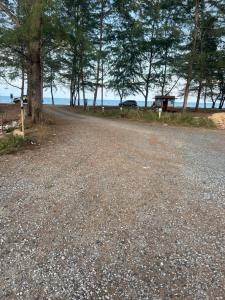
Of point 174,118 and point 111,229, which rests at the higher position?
point 174,118

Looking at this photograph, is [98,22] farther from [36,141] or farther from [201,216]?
[201,216]

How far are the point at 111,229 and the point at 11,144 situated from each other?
5.80 m

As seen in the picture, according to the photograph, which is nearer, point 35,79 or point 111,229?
point 111,229

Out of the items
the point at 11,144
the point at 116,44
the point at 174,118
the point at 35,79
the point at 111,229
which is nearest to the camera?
the point at 111,229

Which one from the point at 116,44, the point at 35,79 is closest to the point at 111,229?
the point at 35,79

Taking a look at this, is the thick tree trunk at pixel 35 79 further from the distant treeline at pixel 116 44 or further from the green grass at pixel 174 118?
the green grass at pixel 174 118

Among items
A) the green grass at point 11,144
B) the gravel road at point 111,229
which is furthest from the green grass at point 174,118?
the green grass at point 11,144

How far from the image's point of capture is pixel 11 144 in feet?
28.0

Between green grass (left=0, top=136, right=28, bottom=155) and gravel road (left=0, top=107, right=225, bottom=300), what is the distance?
0.85 metres

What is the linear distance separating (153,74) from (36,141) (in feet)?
72.4

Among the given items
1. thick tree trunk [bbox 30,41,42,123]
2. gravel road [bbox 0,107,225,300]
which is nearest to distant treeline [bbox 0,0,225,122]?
thick tree trunk [bbox 30,41,42,123]

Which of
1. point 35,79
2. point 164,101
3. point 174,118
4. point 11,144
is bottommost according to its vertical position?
point 11,144

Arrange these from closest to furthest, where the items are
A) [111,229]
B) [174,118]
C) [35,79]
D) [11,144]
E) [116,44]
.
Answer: [111,229] → [11,144] → [35,79] → [174,118] → [116,44]

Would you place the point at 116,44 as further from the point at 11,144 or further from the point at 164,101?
the point at 11,144
